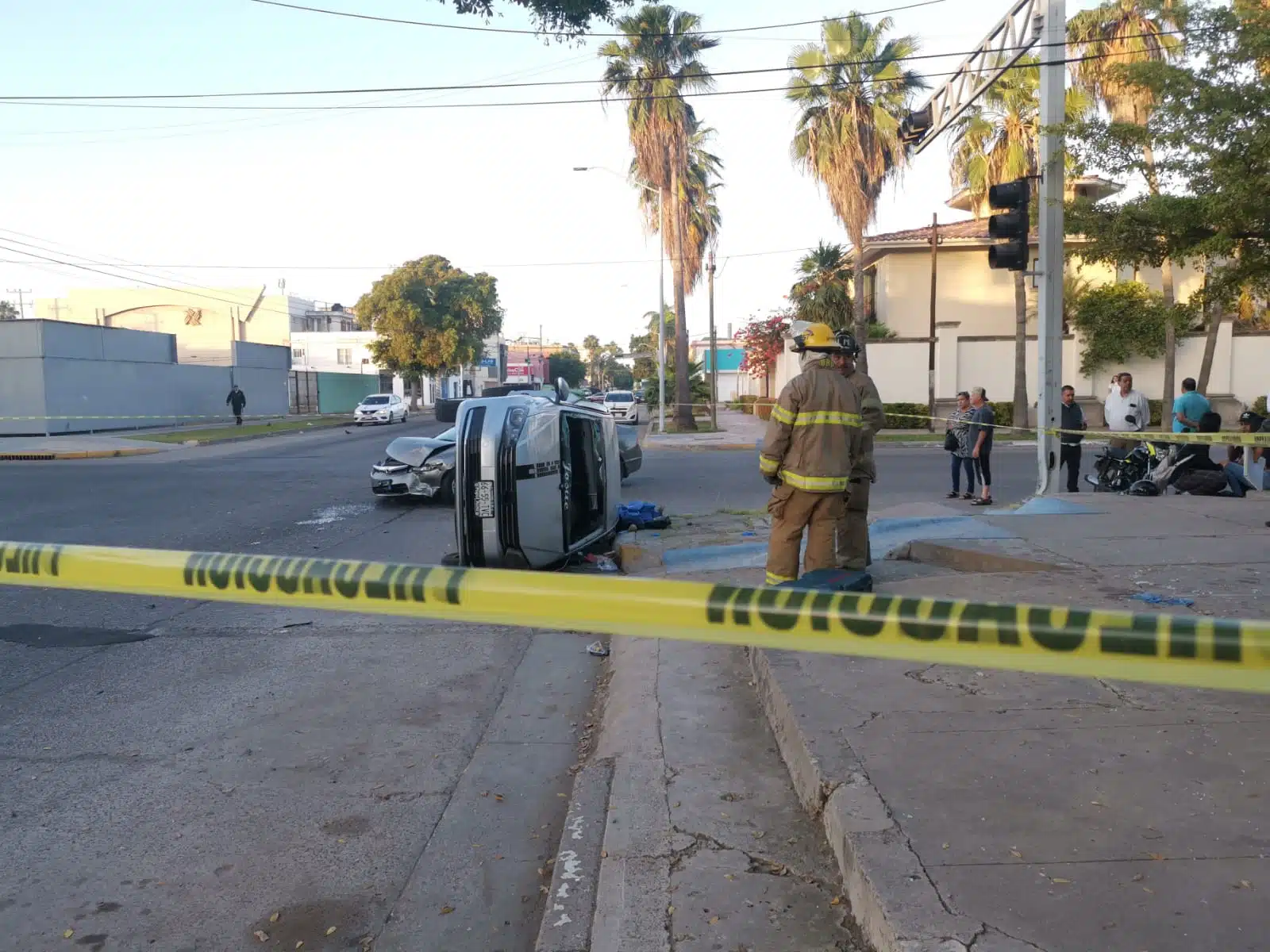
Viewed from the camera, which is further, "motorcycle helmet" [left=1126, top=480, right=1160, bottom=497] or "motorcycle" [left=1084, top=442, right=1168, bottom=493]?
"motorcycle" [left=1084, top=442, right=1168, bottom=493]

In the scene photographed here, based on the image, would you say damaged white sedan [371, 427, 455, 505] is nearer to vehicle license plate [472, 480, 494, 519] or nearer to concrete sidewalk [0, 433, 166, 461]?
vehicle license plate [472, 480, 494, 519]

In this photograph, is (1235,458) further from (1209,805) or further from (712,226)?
(712,226)

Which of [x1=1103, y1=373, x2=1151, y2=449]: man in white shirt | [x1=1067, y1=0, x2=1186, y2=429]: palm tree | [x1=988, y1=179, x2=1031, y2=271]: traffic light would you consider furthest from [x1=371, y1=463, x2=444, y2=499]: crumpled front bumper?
[x1=1067, y1=0, x2=1186, y2=429]: palm tree

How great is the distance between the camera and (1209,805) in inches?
139

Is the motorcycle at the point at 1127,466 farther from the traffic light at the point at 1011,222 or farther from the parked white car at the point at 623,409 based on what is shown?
the parked white car at the point at 623,409

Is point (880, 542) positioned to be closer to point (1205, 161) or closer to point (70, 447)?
point (1205, 161)

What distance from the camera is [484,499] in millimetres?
7941

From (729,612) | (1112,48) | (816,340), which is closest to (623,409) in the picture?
(1112,48)

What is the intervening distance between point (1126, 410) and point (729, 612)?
1256 cm

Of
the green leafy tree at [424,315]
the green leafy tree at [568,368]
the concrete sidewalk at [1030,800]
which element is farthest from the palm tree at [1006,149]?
the green leafy tree at [568,368]

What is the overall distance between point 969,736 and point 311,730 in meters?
3.22

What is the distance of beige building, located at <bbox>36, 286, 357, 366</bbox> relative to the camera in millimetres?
58406

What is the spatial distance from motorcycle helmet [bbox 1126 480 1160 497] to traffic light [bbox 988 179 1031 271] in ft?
10.3

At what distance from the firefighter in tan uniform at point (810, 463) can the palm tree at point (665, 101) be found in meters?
25.3
